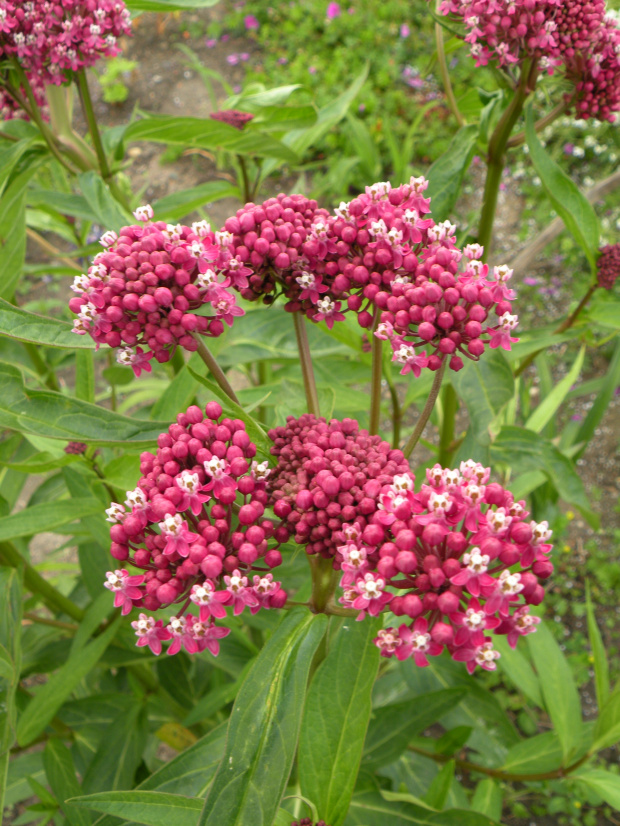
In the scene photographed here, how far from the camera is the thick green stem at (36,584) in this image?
1987 millimetres

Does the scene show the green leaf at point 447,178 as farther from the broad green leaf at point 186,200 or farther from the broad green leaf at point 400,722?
the broad green leaf at point 400,722

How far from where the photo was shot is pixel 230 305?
4.68ft

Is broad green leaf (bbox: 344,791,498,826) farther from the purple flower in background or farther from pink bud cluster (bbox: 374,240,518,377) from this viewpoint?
the purple flower in background

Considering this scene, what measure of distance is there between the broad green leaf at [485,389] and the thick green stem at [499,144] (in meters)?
0.41

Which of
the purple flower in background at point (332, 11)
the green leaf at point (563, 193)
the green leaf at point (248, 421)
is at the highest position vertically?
the purple flower in background at point (332, 11)

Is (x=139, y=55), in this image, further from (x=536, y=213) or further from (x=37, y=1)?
(x=37, y=1)

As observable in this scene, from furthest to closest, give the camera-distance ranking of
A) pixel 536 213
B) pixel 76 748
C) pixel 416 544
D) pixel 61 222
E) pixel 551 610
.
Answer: pixel 536 213, pixel 551 610, pixel 61 222, pixel 76 748, pixel 416 544

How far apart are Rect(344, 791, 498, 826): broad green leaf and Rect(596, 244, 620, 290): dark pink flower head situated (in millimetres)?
1723

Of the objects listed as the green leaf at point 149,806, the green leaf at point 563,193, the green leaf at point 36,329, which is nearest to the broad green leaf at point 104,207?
the green leaf at point 36,329

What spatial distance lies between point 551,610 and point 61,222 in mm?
3617

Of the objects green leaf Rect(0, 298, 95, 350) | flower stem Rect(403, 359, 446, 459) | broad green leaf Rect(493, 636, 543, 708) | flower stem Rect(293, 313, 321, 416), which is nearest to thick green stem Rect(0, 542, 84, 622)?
green leaf Rect(0, 298, 95, 350)

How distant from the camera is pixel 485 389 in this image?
183 centimetres

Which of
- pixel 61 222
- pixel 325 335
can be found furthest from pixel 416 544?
pixel 61 222

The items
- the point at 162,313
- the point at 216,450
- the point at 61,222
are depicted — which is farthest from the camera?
the point at 61,222
